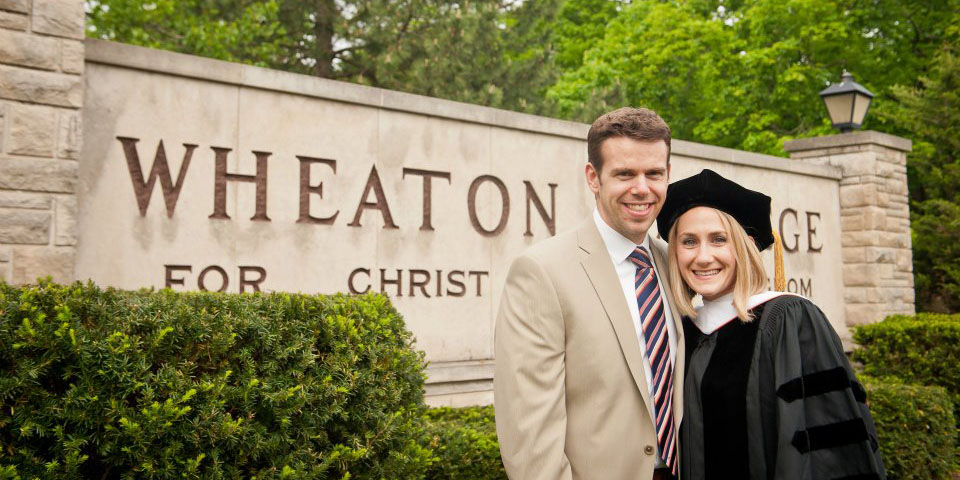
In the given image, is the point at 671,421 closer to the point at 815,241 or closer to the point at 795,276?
the point at 795,276

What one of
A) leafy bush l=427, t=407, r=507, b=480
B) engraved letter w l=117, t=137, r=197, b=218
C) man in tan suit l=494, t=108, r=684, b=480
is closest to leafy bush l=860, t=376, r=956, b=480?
leafy bush l=427, t=407, r=507, b=480

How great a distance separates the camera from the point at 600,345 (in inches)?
97.5

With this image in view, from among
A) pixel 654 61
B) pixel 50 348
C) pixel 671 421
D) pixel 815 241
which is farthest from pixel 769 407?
pixel 654 61

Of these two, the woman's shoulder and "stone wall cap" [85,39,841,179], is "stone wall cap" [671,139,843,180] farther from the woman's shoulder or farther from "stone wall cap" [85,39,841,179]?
the woman's shoulder

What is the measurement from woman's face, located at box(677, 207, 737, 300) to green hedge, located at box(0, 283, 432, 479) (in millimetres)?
1458

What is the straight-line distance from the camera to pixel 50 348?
2629 mm

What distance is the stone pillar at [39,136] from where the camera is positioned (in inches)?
162

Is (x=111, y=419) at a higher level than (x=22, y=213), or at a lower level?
lower

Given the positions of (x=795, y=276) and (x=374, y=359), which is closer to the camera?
(x=374, y=359)

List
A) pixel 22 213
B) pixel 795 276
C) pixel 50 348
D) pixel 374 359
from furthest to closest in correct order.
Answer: pixel 795 276 < pixel 22 213 < pixel 374 359 < pixel 50 348

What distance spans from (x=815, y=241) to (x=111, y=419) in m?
8.99

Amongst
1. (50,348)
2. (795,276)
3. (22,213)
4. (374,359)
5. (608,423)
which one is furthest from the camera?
(795,276)

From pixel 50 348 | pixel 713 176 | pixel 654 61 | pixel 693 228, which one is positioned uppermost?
pixel 654 61

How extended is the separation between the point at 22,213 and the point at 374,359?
2.19 meters
